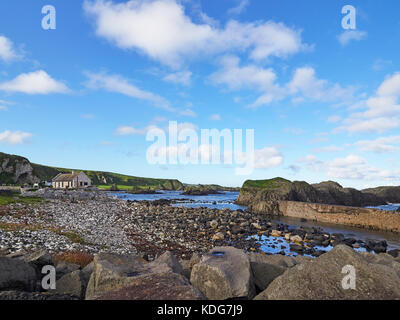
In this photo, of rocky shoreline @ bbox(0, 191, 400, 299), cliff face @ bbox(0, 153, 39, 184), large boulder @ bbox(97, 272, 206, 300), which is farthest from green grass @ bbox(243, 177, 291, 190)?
cliff face @ bbox(0, 153, 39, 184)

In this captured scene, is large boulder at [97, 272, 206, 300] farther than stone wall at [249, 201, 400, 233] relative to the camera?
No

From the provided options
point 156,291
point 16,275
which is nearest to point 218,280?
point 156,291

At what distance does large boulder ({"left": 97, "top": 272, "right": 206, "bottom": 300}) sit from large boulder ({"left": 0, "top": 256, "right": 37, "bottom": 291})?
3.01 m

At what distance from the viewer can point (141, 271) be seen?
226 inches

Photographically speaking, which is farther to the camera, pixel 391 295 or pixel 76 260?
pixel 76 260

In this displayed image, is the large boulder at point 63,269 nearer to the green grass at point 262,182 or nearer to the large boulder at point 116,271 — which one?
the large boulder at point 116,271

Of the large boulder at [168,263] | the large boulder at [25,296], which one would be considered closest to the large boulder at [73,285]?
the large boulder at [168,263]

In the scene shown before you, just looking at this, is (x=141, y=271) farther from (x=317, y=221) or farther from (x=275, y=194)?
(x=275, y=194)

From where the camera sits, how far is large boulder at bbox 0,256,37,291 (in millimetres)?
5277

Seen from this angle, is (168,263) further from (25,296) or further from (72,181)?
(72,181)

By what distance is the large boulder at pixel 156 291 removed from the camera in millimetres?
3801

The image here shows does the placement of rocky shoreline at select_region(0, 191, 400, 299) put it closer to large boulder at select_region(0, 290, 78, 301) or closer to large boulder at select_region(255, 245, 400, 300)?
large boulder at select_region(0, 290, 78, 301)
